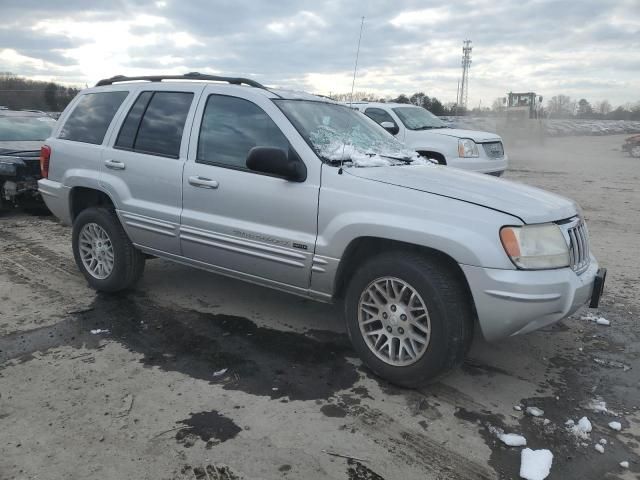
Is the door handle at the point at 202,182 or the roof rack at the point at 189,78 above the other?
the roof rack at the point at 189,78

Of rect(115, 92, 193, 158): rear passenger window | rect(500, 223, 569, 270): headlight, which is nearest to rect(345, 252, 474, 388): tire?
rect(500, 223, 569, 270): headlight

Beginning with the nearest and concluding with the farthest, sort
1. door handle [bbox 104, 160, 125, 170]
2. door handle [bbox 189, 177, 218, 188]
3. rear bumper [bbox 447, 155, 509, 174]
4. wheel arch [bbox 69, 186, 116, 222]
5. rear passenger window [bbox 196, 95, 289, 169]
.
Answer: rear passenger window [bbox 196, 95, 289, 169] → door handle [bbox 189, 177, 218, 188] → door handle [bbox 104, 160, 125, 170] → wheel arch [bbox 69, 186, 116, 222] → rear bumper [bbox 447, 155, 509, 174]

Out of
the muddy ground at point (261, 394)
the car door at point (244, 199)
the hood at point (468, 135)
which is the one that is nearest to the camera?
the muddy ground at point (261, 394)

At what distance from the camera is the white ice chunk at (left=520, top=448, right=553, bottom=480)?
265 cm

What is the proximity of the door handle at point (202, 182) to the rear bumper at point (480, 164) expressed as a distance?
6316mm

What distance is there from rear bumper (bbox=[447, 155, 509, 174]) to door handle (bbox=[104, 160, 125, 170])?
6.35m

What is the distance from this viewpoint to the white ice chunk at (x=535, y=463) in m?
2.65

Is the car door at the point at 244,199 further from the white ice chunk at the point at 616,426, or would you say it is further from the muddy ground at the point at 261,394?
the white ice chunk at the point at 616,426

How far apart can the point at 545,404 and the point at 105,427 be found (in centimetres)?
261

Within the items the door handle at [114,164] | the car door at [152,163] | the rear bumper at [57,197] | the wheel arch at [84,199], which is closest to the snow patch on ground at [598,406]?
the car door at [152,163]

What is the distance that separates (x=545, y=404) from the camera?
3.36m

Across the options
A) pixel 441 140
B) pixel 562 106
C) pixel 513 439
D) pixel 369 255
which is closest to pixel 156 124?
pixel 369 255

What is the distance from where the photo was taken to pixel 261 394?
3369 millimetres

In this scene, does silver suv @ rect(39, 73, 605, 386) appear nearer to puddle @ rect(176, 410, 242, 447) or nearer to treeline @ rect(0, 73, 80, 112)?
puddle @ rect(176, 410, 242, 447)
